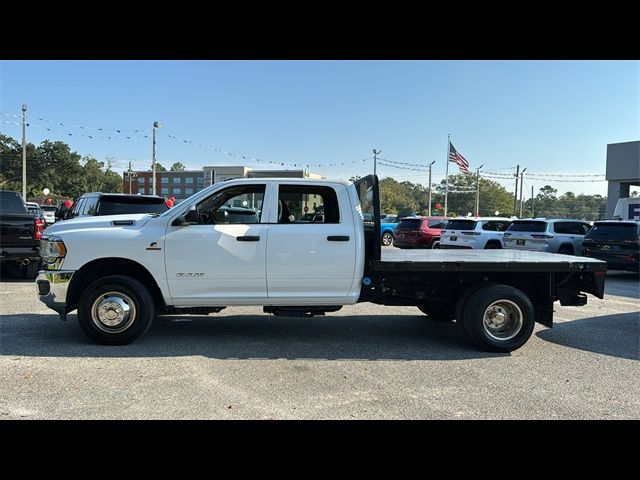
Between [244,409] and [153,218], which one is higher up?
[153,218]

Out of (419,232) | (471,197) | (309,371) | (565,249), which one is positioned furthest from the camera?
(471,197)

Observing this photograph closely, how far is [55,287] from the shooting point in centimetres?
562

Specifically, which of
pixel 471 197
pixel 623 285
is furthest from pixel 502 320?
pixel 471 197

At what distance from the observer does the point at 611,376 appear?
16.4ft

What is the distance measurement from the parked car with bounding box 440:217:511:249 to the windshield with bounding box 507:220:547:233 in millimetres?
1121

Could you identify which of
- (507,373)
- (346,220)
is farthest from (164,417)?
(507,373)

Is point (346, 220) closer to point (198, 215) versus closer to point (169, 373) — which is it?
point (198, 215)

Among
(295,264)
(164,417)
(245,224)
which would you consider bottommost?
(164,417)

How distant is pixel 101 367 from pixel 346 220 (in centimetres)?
317

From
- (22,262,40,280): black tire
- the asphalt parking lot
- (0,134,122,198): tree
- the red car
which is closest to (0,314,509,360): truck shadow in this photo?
the asphalt parking lot

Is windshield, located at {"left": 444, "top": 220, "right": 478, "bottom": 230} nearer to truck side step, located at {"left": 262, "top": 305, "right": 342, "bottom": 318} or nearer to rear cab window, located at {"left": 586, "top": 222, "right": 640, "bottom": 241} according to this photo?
rear cab window, located at {"left": 586, "top": 222, "right": 640, "bottom": 241}

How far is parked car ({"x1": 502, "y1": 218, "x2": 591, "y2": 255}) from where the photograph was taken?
48.0 ft

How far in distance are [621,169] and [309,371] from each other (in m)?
29.7

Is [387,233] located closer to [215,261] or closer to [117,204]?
[117,204]
